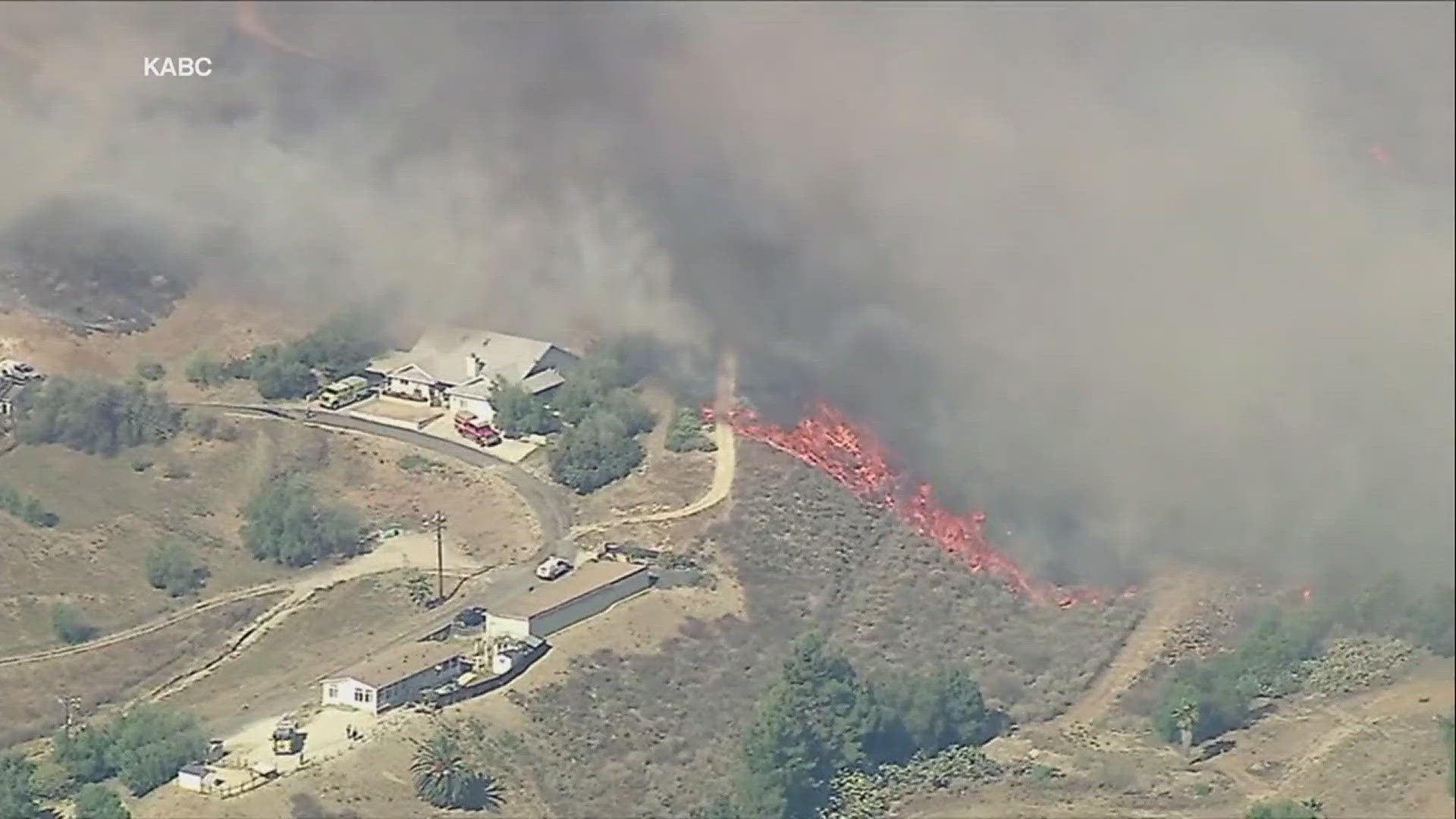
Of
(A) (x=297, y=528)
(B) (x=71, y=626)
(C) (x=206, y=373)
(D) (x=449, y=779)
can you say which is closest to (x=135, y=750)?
(D) (x=449, y=779)

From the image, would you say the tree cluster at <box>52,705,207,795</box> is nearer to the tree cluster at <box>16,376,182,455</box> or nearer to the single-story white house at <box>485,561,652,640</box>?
the single-story white house at <box>485,561,652,640</box>

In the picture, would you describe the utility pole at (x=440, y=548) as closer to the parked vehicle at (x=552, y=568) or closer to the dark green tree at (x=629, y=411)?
the parked vehicle at (x=552, y=568)

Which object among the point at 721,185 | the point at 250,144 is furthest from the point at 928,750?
the point at 250,144

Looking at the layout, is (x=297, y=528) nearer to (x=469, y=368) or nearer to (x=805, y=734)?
(x=469, y=368)

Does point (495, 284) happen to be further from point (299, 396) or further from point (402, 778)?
point (402, 778)

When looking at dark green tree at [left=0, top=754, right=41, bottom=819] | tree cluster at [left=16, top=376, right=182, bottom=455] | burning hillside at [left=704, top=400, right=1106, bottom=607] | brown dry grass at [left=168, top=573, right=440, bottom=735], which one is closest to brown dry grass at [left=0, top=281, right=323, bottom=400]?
tree cluster at [left=16, top=376, right=182, bottom=455]

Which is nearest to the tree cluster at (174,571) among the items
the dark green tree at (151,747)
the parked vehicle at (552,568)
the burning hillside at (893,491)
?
the dark green tree at (151,747)

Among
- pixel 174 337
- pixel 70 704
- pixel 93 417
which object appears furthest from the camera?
pixel 174 337
